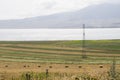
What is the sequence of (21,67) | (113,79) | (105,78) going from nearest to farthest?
(113,79), (105,78), (21,67)

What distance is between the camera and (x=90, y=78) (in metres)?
28.8

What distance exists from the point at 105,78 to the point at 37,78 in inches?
257

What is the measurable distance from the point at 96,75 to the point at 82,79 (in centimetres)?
261

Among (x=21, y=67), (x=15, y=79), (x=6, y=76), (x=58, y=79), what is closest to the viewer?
(x=58, y=79)

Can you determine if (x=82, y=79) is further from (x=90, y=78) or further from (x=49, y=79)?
(x=49, y=79)

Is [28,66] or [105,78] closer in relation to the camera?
[105,78]

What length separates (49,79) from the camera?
96.0 ft

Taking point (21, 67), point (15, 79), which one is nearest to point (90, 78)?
point (15, 79)

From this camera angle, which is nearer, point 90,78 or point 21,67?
point 90,78

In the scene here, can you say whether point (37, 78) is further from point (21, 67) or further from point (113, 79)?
point (21, 67)

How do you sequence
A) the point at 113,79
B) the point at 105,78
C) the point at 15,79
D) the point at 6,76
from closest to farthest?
the point at 113,79 < the point at 105,78 < the point at 15,79 < the point at 6,76

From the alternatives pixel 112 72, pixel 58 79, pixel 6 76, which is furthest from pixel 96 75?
pixel 6 76

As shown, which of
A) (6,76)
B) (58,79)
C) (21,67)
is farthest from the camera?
(21,67)

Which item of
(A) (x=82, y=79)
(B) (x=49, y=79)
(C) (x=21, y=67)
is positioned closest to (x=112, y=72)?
(A) (x=82, y=79)
